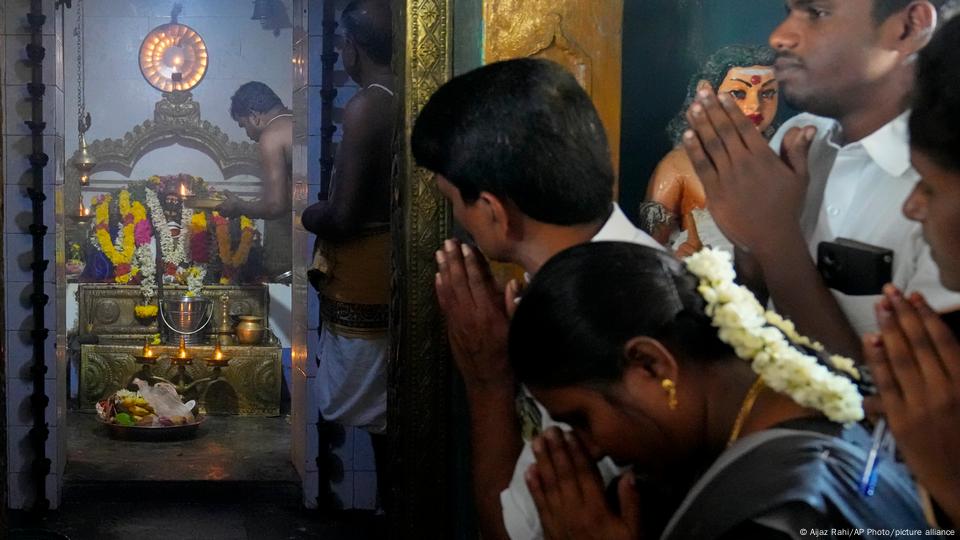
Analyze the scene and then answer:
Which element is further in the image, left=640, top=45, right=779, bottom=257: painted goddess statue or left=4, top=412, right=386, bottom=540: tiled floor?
left=4, top=412, right=386, bottom=540: tiled floor

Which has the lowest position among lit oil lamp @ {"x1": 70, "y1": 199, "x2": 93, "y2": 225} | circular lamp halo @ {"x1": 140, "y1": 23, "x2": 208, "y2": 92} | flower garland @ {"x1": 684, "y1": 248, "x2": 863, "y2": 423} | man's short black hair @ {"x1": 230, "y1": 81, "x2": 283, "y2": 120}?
flower garland @ {"x1": 684, "y1": 248, "x2": 863, "y2": 423}

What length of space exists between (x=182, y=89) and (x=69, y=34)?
0.81 metres

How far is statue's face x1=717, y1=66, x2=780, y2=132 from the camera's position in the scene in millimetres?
1613

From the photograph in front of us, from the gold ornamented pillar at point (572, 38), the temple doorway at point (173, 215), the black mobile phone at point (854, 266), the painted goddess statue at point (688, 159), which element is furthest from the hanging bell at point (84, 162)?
the black mobile phone at point (854, 266)

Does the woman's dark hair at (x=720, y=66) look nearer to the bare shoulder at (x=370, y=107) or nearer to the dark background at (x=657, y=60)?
the dark background at (x=657, y=60)

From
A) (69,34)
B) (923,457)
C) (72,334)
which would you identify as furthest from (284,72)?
(923,457)

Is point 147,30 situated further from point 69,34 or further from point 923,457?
point 923,457

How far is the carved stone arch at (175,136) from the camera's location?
7.36 metres

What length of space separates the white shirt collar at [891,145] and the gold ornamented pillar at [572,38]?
652mm

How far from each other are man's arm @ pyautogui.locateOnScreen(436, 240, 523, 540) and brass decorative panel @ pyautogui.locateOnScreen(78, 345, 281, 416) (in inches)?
172

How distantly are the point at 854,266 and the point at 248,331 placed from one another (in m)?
5.42

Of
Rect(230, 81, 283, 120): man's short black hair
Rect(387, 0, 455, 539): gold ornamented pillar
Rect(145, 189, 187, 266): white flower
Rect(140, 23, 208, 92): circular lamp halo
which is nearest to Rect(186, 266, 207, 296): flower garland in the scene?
Rect(145, 189, 187, 266): white flower

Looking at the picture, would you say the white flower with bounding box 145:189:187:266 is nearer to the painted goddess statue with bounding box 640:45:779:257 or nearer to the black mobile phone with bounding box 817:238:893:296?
the painted goddess statue with bounding box 640:45:779:257

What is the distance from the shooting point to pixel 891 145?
139 cm
